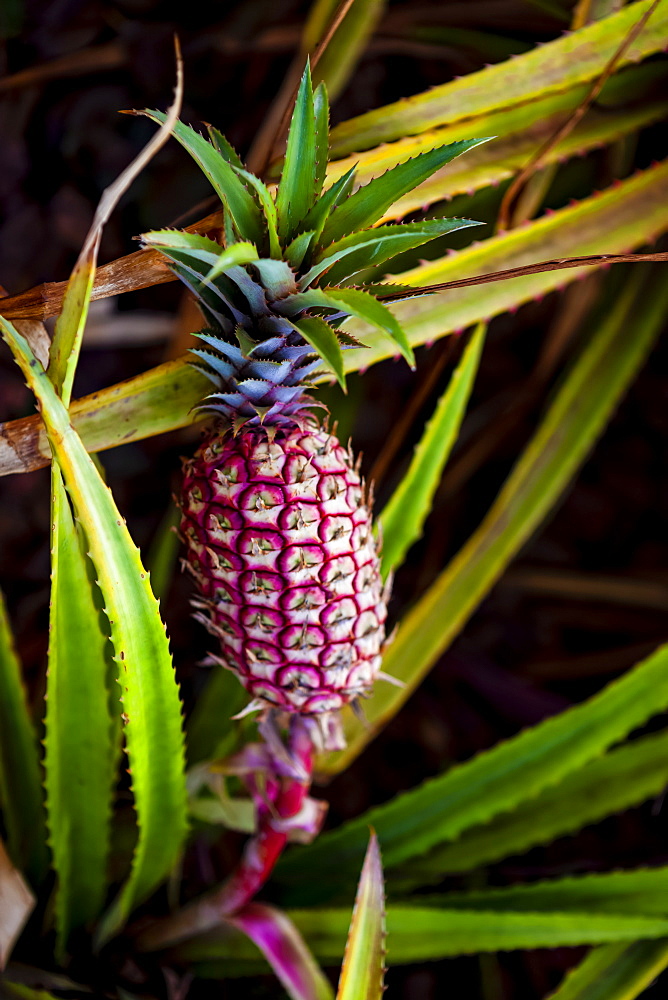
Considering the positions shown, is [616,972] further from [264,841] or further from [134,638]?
[134,638]

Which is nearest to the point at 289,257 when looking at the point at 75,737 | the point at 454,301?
the point at 454,301

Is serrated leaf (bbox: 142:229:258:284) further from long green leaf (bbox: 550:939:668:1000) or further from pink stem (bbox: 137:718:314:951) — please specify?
long green leaf (bbox: 550:939:668:1000)

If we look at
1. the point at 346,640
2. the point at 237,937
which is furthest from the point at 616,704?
the point at 237,937

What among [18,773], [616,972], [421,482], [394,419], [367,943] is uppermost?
[394,419]

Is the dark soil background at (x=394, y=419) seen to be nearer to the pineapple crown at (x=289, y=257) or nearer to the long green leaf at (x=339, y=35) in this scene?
the long green leaf at (x=339, y=35)

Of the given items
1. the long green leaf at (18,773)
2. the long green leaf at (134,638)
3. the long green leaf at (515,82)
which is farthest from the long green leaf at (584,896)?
the long green leaf at (515,82)
